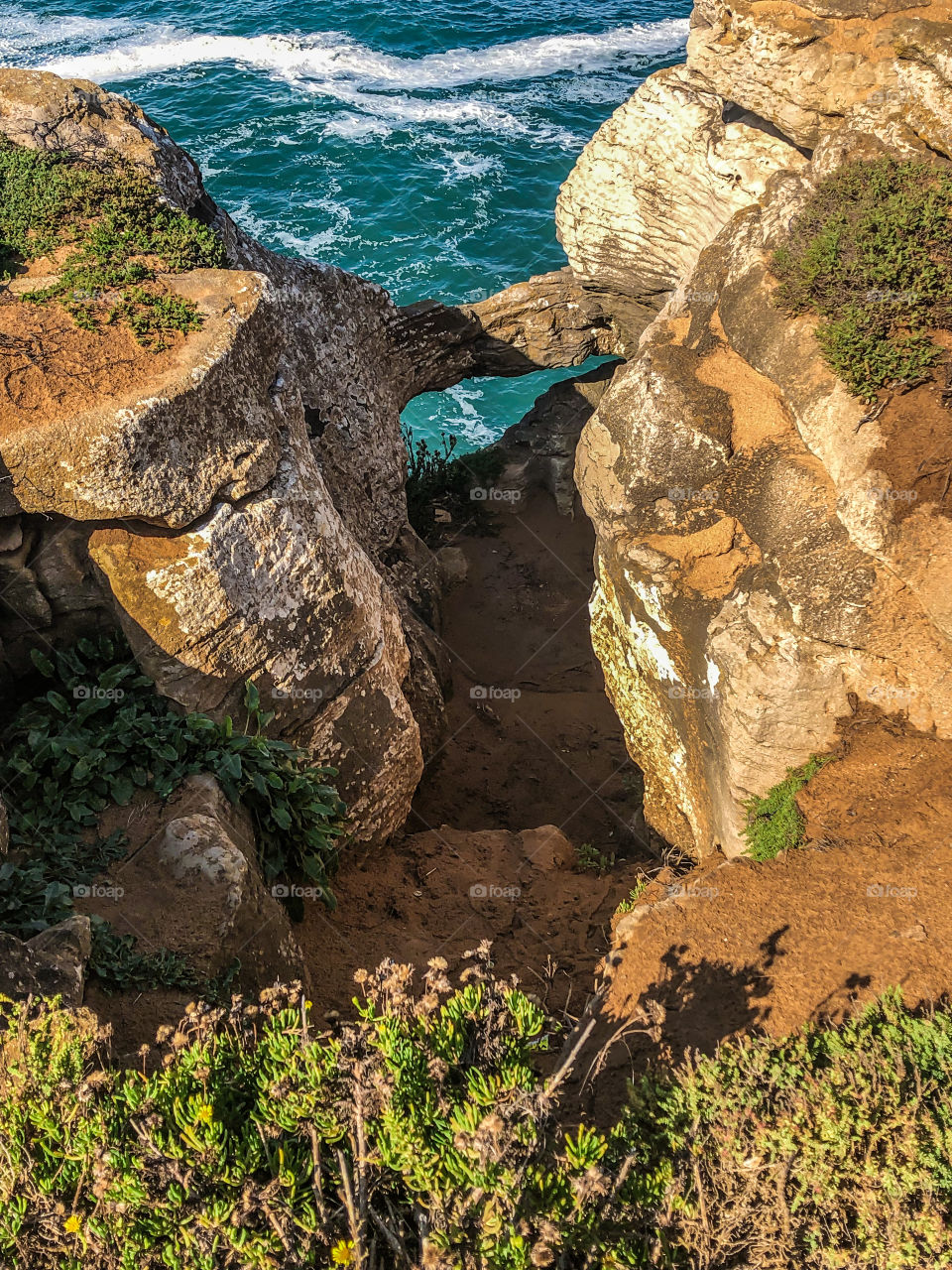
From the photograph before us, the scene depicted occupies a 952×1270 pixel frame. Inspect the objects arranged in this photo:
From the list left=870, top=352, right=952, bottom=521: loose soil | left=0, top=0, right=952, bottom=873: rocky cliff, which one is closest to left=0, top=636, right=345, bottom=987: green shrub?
left=0, top=0, right=952, bottom=873: rocky cliff

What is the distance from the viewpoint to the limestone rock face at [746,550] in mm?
8469

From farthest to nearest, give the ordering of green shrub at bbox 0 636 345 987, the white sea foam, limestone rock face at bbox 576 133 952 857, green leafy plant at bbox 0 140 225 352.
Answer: the white sea foam
green leafy plant at bbox 0 140 225 352
limestone rock face at bbox 576 133 952 857
green shrub at bbox 0 636 345 987

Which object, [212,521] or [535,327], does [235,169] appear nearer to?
[535,327]

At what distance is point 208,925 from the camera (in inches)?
293

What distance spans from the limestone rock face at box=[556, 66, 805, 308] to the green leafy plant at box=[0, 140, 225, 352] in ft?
22.9

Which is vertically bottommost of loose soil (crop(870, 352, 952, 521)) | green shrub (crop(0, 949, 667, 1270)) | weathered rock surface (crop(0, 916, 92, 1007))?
weathered rock surface (crop(0, 916, 92, 1007))

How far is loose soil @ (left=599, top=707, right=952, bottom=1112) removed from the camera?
6.67 metres

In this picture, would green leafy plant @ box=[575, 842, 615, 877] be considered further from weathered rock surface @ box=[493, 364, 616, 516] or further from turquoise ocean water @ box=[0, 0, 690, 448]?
turquoise ocean water @ box=[0, 0, 690, 448]

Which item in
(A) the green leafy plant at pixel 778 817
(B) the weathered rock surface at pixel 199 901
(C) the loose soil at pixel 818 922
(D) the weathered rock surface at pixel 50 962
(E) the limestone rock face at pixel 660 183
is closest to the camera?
(D) the weathered rock surface at pixel 50 962

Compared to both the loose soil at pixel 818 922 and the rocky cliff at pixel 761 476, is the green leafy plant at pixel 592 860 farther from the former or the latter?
the loose soil at pixel 818 922

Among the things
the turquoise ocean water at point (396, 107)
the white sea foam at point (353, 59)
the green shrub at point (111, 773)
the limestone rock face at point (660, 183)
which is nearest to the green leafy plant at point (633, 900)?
the green shrub at point (111, 773)


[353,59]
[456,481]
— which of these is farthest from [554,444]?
[353,59]

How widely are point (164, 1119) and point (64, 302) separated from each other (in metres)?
7.94

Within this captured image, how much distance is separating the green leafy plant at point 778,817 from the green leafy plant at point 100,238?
7457 millimetres
